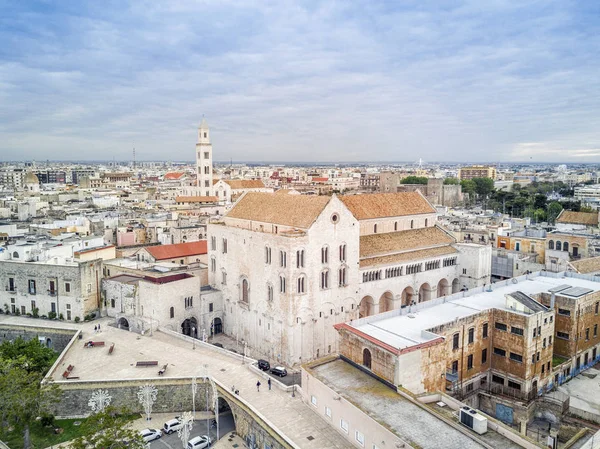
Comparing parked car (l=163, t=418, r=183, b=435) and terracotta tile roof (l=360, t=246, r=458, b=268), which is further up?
terracotta tile roof (l=360, t=246, r=458, b=268)

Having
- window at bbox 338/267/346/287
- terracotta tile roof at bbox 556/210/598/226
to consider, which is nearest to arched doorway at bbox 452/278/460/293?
window at bbox 338/267/346/287

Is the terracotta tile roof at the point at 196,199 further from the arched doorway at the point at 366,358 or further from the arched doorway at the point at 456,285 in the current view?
the arched doorway at the point at 366,358

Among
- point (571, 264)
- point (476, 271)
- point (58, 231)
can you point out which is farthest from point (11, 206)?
point (571, 264)

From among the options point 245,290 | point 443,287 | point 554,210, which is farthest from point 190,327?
point 554,210

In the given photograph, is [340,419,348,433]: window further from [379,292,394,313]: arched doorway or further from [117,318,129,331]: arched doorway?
[117,318,129,331]: arched doorway

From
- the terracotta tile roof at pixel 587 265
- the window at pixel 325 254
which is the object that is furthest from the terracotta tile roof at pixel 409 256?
the terracotta tile roof at pixel 587 265

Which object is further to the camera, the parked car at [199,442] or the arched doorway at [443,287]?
Answer: the arched doorway at [443,287]
